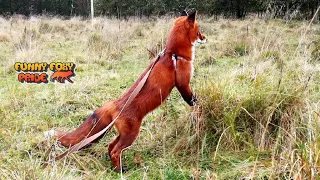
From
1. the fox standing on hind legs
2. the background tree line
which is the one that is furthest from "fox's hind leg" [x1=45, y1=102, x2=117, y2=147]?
the background tree line

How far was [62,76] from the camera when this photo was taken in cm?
588

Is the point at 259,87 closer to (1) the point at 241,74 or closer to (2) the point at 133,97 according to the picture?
(1) the point at 241,74

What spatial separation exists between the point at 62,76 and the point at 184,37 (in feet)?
10.5

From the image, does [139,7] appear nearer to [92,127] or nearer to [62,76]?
[62,76]

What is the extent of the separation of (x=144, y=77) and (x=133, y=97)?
0.24 m

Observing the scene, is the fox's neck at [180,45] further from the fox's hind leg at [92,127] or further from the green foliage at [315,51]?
the green foliage at [315,51]

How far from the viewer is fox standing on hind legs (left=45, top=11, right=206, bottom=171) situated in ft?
9.24

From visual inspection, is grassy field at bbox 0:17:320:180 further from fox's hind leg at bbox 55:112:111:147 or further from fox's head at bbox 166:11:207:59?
fox's head at bbox 166:11:207:59

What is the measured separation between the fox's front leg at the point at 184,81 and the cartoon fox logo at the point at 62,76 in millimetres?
2845

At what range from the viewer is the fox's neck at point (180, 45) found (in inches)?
125

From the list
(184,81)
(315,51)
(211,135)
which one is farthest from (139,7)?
(211,135)

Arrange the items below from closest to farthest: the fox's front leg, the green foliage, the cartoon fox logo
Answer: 1. the fox's front leg
2. the cartoon fox logo
3. the green foliage

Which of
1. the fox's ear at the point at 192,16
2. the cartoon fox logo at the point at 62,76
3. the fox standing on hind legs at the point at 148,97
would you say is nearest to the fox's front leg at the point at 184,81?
the fox standing on hind legs at the point at 148,97

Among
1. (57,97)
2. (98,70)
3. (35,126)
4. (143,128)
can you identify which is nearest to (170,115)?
(143,128)
